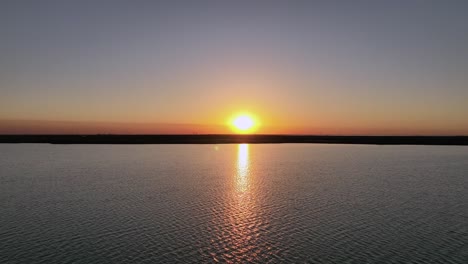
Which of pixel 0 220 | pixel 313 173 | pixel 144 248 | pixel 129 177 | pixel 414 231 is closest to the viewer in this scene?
pixel 144 248

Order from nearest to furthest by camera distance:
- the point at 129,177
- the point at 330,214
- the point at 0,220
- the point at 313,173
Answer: the point at 0,220, the point at 330,214, the point at 129,177, the point at 313,173

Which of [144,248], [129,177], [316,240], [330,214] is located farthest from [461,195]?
[129,177]

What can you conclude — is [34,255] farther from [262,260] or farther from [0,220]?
[262,260]

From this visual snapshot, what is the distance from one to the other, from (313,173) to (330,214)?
2485cm

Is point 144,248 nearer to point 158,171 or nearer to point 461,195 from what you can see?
point 461,195

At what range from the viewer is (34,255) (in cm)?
1658

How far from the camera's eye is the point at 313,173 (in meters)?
49.7

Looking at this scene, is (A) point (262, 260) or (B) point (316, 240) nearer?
(A) point (262, 260)

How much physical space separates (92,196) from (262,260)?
2043cm

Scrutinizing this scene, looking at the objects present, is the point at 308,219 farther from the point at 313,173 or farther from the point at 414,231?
the point at 313,173

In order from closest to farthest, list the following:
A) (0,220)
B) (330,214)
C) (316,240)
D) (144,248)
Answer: (144,248) < (316,240) < (0,220) < (330,214)

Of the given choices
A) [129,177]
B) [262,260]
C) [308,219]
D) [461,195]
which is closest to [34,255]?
[262,260]

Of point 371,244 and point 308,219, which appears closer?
point 371,244

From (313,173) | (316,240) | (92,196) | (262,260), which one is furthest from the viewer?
(313,173)
